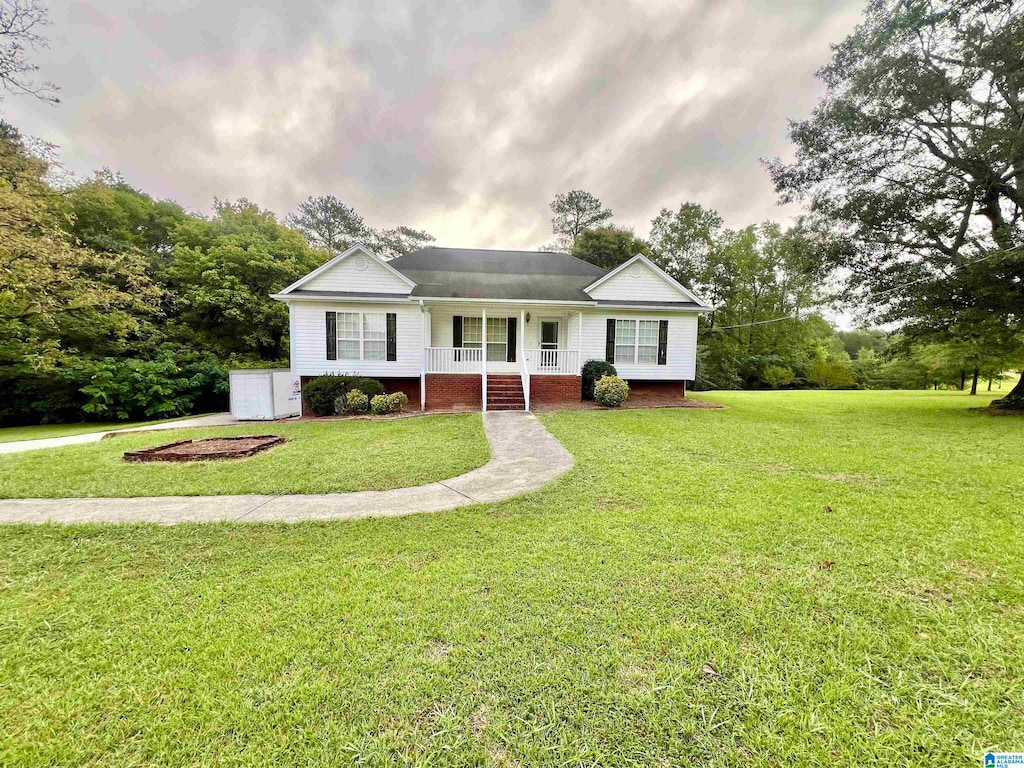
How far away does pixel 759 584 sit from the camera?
2857 millimetres

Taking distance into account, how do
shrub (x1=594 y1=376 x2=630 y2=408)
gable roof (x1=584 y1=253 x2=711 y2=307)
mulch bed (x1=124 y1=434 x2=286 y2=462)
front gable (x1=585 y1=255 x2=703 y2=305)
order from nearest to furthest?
mulch bed (x1=124 y1=434 x2=286 y2=462) < shrub (x1=594 y1=376 x2=630 y2=408) < gable roof (x1=584 y1=253 x2=711 y2=307) < front gable (x1=585 y1=255 x2=703 y2=305)

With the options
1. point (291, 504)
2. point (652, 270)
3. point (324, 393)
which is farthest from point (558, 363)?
point (291, 504)

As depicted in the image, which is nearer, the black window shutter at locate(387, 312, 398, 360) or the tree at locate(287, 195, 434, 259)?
the black window shutter at locate(387, 312, 398, 360)

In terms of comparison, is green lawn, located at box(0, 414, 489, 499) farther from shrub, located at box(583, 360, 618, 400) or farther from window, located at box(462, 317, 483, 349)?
window, located at box(462, 317, 483, 349)

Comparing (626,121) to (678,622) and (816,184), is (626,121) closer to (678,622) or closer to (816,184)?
(816,184)

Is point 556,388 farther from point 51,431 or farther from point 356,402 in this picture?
point 51,431

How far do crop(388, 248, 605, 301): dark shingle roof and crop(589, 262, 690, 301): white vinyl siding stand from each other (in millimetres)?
821

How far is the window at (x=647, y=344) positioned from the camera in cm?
1412

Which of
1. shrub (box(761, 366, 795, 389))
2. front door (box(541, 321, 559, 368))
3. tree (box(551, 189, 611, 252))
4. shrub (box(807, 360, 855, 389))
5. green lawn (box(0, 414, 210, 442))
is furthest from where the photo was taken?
shrub (box(807, 360, 855, 389))

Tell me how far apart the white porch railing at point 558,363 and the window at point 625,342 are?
1.81m

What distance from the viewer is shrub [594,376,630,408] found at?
12.2 meters

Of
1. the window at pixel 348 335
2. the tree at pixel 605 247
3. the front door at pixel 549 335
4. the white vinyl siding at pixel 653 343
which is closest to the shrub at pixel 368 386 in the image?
the window at pixel 348 335

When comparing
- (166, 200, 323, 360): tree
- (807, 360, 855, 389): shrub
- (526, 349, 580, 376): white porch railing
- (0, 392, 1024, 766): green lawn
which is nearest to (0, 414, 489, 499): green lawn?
(0, 392, 1024, 766): green lawn

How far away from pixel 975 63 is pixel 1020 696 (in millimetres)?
18251
